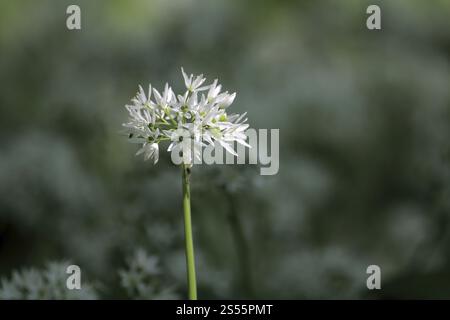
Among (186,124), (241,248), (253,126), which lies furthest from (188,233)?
(253,126)

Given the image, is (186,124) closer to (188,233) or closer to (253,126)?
(188,233)

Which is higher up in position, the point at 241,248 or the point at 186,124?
the point at 186,124

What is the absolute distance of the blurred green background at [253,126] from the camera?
65.5 inches

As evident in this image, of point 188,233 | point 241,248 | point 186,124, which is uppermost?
point 186,124

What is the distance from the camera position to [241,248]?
162 centimetres

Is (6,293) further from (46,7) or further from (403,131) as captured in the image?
(403,131)

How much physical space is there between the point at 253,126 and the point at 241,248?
361mm

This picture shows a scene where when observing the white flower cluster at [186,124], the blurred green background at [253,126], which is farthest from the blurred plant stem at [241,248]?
the white flower cluster at [186,124]

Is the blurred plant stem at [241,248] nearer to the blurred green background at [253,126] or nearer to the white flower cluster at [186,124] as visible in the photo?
the blurred green background at [253,126]

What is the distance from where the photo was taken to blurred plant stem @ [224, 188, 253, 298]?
155cm

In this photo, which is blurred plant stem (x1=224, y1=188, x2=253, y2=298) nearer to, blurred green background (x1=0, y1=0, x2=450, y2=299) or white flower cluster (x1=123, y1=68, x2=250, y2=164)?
blurred green background (x1=0, y1=0, x2=450, y2=299)

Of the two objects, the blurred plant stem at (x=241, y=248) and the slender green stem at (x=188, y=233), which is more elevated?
the slender green stem at (x=188, y=233)

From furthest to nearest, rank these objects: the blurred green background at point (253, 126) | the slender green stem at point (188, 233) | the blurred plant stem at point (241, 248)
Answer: the blurred green background at point (253, 126) → the blurred plant stem at point (241, 248) → the slender green stem at point (188, 233)

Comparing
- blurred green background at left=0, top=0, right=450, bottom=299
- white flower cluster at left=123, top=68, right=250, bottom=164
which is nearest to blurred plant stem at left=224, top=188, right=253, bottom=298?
blurred green background at left=0, top=0, right=450, bottom=299
